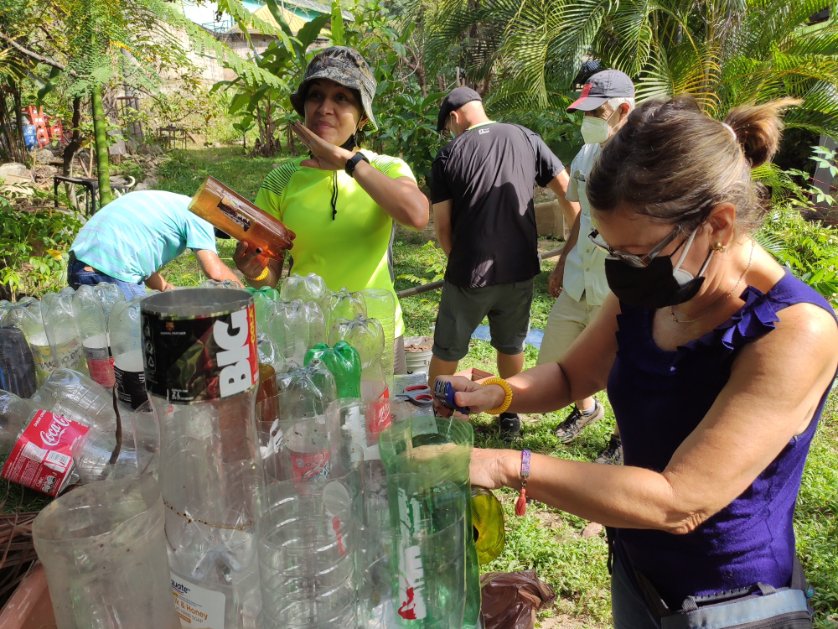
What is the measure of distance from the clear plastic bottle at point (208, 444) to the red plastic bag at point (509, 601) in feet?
2.36

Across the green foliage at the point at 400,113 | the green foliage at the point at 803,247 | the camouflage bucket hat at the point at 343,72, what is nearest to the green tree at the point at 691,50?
the green foliage at the point at 400,113

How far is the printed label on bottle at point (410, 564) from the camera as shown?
43.6 inches

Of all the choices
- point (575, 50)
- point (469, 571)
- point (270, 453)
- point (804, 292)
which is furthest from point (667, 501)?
point (575, 50)

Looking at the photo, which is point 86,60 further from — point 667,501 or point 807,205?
point 807,205

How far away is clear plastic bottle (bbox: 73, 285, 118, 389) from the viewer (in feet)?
5.66

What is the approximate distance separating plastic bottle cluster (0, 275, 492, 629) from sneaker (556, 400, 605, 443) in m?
2.83

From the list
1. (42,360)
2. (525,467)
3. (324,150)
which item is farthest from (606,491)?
(324,150)

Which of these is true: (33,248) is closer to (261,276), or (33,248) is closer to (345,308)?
(261,276)

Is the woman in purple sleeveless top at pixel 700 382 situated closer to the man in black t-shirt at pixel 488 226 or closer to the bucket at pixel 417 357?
the man in black t-shirt at pixel 488 226

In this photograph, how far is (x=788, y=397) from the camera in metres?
1.21

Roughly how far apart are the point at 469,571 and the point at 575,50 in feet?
25.0

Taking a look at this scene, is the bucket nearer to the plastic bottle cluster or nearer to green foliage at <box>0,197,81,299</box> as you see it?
the plastic bottle cluster

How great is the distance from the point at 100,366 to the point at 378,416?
0.87m

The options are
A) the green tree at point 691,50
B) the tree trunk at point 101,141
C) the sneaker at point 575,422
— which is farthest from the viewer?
the green tree at point 691,50
